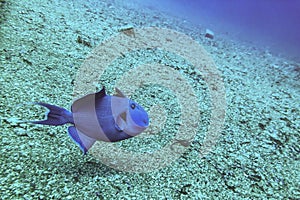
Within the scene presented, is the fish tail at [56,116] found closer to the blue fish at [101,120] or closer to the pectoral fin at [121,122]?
the blue fish at [101,120]

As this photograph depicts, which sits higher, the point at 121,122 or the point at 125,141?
the point at 121,122

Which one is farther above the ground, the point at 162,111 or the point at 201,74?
the point at 201,74

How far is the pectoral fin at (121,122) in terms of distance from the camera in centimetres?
137

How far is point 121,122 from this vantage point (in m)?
1.38

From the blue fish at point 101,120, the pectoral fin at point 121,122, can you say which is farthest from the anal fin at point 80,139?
the pectoral fin at point 121,122

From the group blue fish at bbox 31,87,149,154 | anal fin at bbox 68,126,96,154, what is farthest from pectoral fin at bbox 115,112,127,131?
anal fin at bbox 68,126,96,154

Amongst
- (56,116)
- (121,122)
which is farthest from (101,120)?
(56,116)

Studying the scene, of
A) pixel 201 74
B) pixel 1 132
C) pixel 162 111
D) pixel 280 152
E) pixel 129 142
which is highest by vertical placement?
pixel 201 74

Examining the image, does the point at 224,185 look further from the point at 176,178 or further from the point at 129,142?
the point at 129,142

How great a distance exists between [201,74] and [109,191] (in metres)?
2.53

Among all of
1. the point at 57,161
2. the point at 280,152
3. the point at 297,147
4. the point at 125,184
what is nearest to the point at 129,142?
the point at 125,184

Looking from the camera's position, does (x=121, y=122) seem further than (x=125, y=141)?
No

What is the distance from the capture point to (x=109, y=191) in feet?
4.79

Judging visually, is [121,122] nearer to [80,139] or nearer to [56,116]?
[80,139]
